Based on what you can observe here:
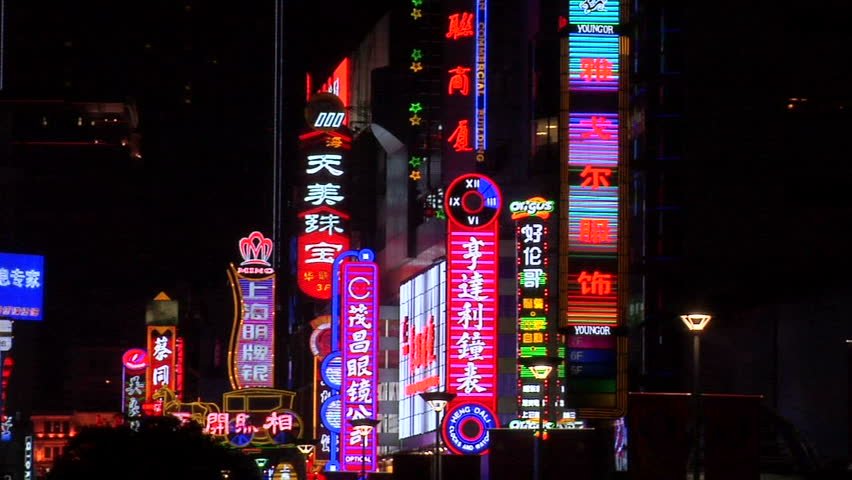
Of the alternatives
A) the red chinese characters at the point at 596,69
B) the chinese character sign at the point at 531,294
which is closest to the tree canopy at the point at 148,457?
the red chinese characters at the point at 596,69

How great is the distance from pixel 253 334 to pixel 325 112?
12397mm

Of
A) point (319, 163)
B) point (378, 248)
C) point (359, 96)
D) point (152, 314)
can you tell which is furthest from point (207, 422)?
point (152, 314)

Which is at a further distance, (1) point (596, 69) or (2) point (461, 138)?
(2) point (461, 138)

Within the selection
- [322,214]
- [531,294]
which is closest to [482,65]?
[531,294]

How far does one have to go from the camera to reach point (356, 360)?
4950 centimetres

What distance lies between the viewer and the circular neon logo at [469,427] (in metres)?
40.7

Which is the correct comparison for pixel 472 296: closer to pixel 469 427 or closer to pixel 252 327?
pixel 469 427

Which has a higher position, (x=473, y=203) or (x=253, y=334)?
(x=473, y=203)

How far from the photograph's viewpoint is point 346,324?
49562mm

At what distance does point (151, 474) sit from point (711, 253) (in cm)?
2986

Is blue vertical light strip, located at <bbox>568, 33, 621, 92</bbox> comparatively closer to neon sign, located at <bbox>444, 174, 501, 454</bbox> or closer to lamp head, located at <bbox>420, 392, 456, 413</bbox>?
neon sign, located at <bbox>444, 174, 501, 454</bbox>

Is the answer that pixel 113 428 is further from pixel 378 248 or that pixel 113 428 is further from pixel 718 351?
pixel 378 248

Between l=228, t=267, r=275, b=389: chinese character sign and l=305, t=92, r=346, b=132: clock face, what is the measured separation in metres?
8.70

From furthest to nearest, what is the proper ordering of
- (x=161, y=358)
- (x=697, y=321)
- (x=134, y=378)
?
(x=134, y=378) < (x=161, y=358) < (x=697, y=321)
